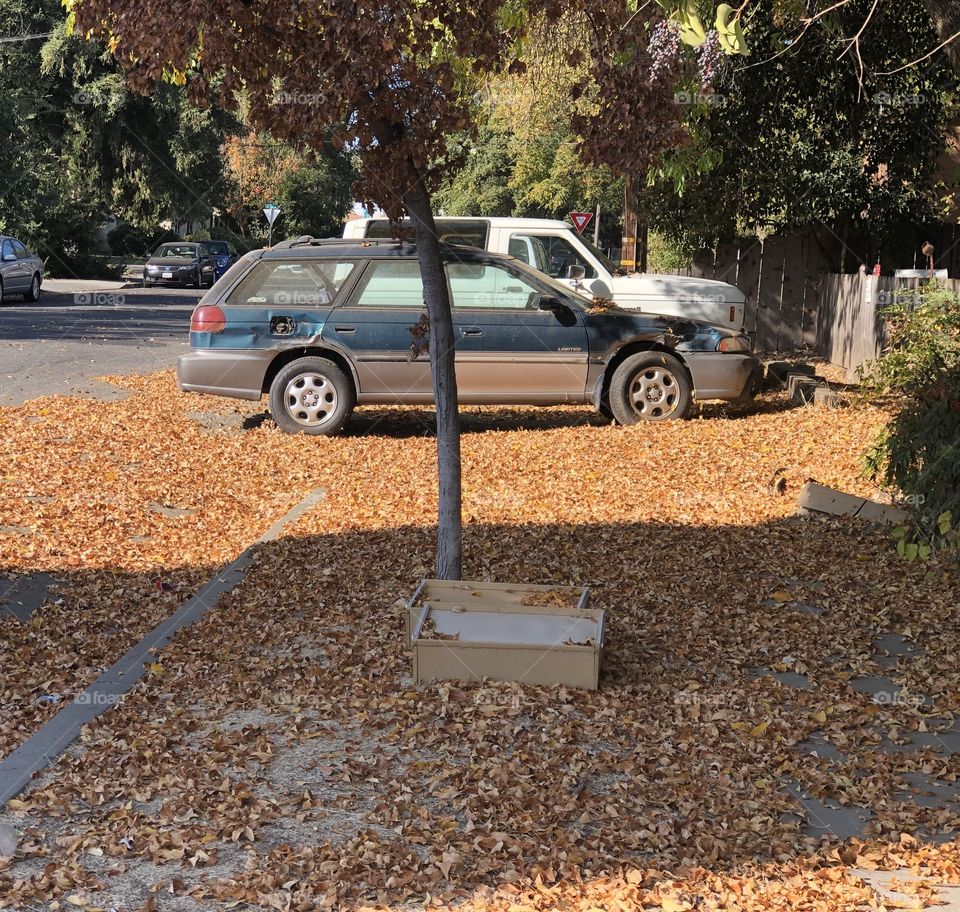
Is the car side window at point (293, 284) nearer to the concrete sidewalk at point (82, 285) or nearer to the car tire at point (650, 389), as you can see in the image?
the car tire at point (650, 389)

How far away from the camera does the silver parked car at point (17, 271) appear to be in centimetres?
2908

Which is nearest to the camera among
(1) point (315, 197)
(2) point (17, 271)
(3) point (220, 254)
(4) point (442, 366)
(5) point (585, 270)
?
(4) point (442, 366)

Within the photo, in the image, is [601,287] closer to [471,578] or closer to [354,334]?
[354,334]

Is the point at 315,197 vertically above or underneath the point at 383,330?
above

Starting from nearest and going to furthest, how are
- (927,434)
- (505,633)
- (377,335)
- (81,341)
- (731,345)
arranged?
(505,633)
(927,434)
(377,335)
(731,345)
(81,341)

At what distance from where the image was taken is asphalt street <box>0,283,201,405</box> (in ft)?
51.0

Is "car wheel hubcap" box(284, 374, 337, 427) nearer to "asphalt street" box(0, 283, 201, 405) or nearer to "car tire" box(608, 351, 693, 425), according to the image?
"car tire" box(608, 351, 693, 425)

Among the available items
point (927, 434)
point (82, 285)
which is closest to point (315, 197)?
point (82, 285)

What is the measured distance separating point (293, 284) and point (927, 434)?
667cm

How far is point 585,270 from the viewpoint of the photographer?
1505cm

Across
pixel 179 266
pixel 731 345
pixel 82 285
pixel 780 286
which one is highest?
pixel 179 266

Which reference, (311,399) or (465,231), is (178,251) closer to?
(465,231)

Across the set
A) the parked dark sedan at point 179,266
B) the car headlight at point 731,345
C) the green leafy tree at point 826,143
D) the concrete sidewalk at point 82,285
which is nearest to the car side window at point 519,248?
the green leafy tree at point 826,143

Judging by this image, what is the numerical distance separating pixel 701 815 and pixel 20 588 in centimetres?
450
